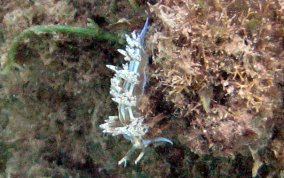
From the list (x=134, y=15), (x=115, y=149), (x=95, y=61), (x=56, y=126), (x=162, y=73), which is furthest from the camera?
(x=56, y=126)

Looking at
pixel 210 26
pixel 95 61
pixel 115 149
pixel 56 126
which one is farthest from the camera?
pixel 56 126

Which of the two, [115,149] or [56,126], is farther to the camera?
[56,126]

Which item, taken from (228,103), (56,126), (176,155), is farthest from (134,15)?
(56,126)

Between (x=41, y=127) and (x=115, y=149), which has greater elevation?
(x=41, y=127)

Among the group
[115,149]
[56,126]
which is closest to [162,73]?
[115,149]

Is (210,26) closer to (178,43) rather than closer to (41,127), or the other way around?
(178,43)

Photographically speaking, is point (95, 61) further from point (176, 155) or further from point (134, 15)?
point (176, 155)

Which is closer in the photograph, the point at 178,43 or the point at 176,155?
the point at 178,43

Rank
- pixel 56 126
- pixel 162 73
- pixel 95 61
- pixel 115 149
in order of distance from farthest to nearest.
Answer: pixel 56 126
pixel 115 149
pixel 95 61
pixel 162 73

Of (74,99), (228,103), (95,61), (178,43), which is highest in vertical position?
(178,43)
